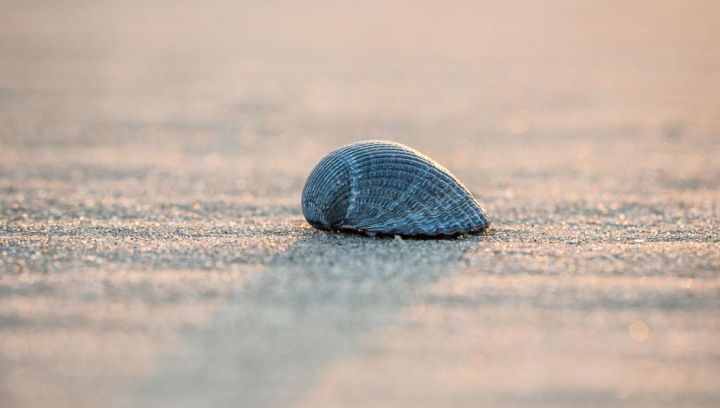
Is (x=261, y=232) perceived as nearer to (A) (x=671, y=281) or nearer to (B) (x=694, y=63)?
(A) (x=671, y=281)

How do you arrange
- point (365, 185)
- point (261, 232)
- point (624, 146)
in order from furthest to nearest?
1. point (624, 146)
2. point (261, 232)
3. point (365, 185)

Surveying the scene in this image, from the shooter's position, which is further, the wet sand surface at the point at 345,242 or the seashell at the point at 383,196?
the seashell at the point at 383,196

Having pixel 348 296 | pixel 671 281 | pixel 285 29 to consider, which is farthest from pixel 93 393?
pixel 285 29

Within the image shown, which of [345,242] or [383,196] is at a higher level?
[383,196]

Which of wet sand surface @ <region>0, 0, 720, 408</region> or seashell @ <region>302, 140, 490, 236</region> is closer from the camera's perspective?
wet sand surface @ <region>0, 0, 720, 408</region>
